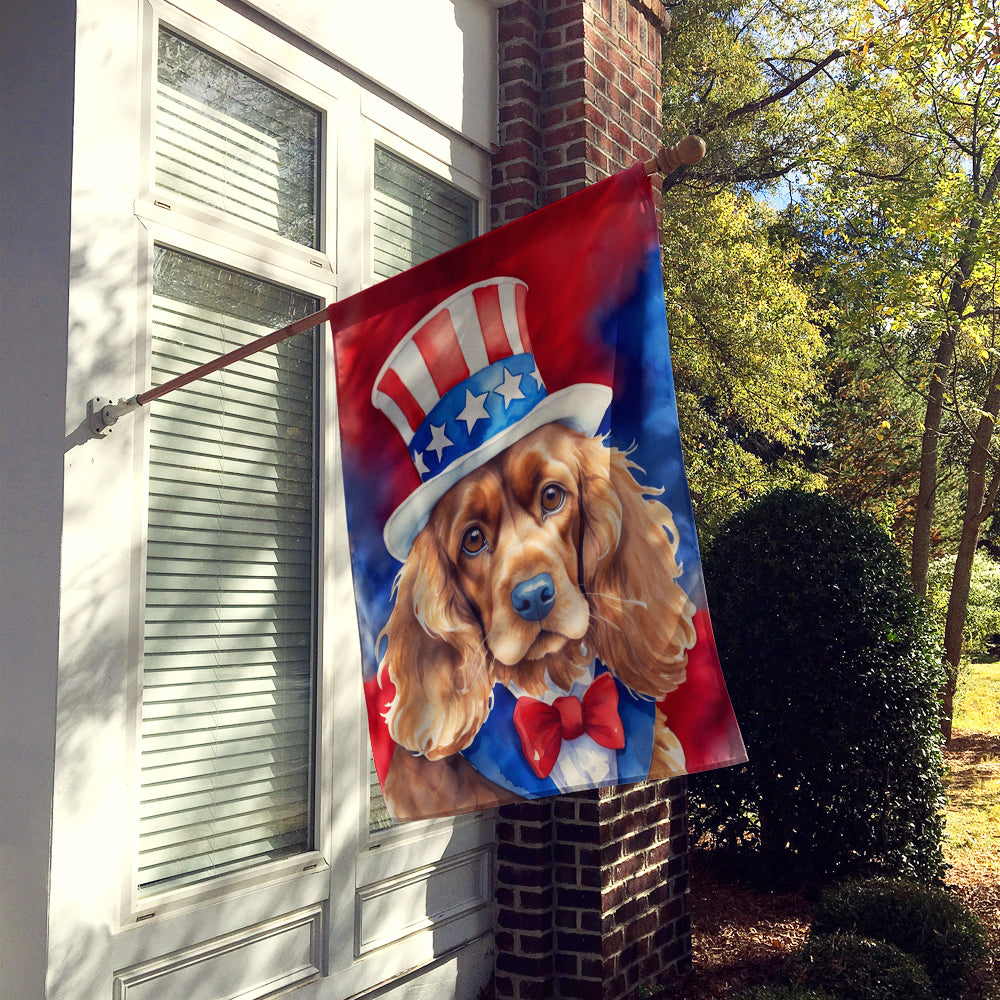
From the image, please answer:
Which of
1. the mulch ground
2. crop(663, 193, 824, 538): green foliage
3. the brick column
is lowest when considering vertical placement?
the mulch ground

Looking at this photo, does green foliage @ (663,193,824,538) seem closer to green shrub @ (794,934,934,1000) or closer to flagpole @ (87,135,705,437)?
green shrub @ (794,934,934,1000)

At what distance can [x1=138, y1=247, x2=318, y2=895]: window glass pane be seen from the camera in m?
3.16

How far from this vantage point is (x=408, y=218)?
4.38m

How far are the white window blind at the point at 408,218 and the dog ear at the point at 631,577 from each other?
5.68ft

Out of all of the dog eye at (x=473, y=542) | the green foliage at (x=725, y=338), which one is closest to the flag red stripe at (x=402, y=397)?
the dog eye at (x=473, y=542)

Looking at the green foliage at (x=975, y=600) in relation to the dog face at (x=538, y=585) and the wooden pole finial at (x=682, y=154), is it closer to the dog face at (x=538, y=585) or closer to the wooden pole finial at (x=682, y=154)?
the dog face at (x=538, y=585)

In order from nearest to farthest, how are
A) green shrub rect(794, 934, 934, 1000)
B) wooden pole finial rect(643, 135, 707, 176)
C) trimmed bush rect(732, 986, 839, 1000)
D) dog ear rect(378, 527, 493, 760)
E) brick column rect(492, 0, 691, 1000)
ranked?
1. wooden pole finial rect(643, 135, 707, 176)
2. dog ear rect(378, 527, 493, 760)
3. trimmed bush rect(732, 986, 839, 1000)
4. green shrub rect(794, 934, 934, 1000)
5. brick column rect(492, 0, 691, 1000)

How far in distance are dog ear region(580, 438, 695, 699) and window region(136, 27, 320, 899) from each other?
4.63 feet

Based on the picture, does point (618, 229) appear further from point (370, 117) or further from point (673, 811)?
point (673, 811)

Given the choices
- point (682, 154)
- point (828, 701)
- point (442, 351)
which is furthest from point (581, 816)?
point (682, 154)

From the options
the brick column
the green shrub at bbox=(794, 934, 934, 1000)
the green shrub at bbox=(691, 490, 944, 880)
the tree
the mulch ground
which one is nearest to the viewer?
the green shrub at bbox=(794, 934, 934, 1000)

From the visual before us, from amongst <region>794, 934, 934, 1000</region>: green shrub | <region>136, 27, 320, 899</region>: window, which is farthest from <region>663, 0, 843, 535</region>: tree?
<region>136, 27, 320, 899</region>: window

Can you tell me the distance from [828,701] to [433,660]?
4.08 m

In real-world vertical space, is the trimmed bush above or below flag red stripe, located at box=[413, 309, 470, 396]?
below
